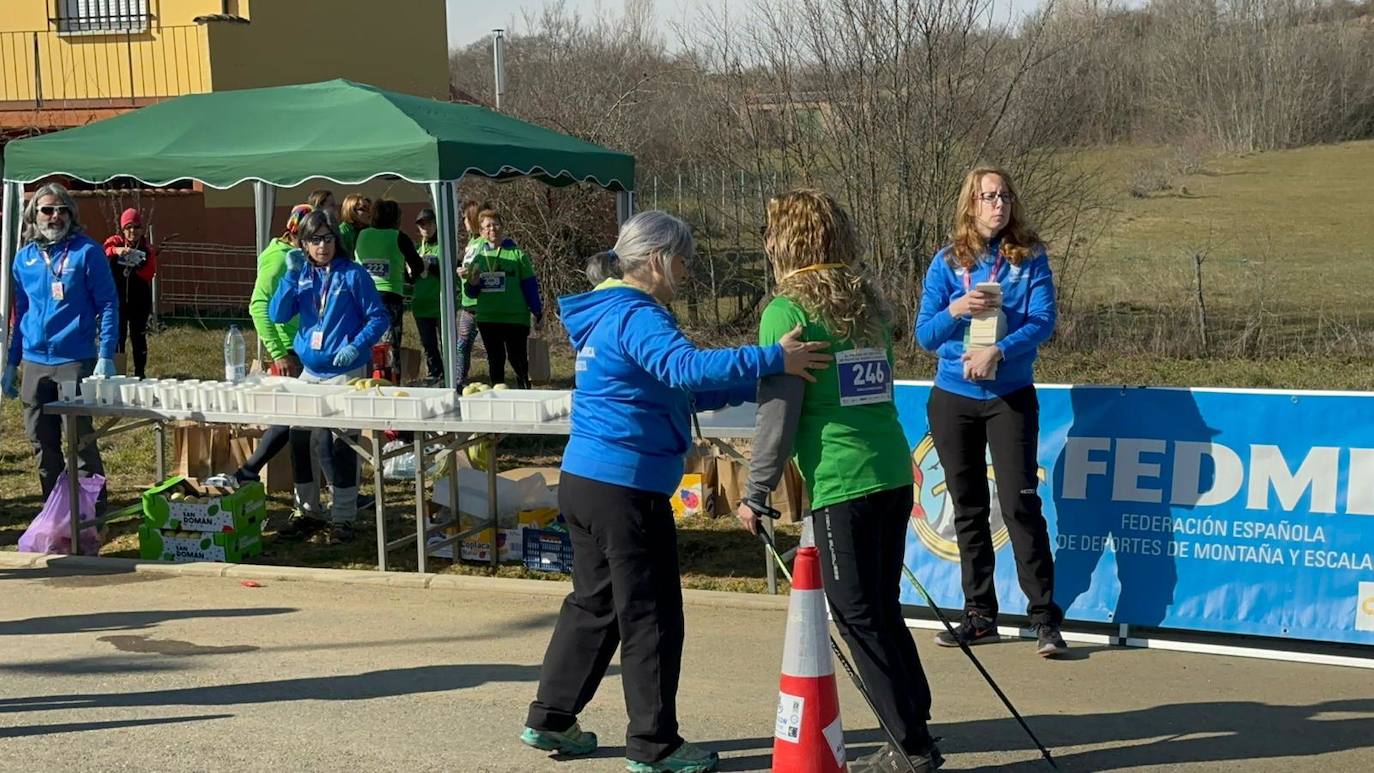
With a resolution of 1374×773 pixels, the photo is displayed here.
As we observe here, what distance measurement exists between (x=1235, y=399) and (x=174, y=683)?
4.58 meters

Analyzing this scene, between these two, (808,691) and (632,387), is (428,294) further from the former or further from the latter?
(808,691)

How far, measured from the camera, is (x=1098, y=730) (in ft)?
17.7

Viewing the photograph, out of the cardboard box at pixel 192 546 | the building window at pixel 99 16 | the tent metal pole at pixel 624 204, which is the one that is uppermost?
the building window at pixel 99 16

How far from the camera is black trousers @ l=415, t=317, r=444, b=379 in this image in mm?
13445

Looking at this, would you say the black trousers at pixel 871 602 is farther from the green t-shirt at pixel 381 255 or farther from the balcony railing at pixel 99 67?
the balcony railing at pixel 99 67

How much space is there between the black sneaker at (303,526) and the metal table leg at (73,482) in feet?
3.76

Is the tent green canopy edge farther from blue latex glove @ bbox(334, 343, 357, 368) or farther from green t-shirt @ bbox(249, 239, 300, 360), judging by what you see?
blue latex glove @ bbox(334, 343, 357, 368)

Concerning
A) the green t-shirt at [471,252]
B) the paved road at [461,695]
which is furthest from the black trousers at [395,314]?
the paved road at [461,695]

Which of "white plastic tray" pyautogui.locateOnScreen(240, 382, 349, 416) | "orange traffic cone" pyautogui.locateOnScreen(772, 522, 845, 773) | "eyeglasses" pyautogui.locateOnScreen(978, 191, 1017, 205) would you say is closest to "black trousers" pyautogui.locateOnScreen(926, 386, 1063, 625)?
"eyeglasses" pyautogui.locateOnScreen(978, 191, 1017, 205)

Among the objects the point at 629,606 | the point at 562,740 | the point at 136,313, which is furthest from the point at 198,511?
the point at 136,313

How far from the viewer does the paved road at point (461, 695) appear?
5199 mm

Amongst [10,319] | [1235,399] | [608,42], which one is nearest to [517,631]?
[1235,399]

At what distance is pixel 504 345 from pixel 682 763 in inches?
333

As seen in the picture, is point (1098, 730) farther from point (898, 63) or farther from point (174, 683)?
point (898, 63)
